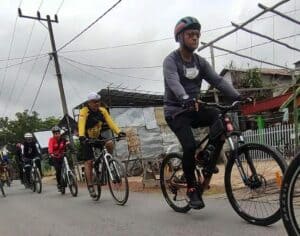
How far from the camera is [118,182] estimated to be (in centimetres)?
883

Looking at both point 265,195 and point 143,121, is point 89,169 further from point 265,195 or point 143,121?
point 143,121

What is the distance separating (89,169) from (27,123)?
65.1 m

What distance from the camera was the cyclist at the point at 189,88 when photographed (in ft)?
19.5

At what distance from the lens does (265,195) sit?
550 cm

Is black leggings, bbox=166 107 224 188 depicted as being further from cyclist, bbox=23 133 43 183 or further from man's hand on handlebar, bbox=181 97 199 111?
cyclist, bbox=23 133 43 183

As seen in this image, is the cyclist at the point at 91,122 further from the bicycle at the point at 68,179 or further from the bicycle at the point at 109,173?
the bicycle at the point at 68,179

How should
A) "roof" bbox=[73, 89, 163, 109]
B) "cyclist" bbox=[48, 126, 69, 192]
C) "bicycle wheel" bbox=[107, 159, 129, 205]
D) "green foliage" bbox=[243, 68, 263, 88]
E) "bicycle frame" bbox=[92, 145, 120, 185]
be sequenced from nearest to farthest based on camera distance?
"bicycle wheel" bbox=[107, 159, 129, 205]
"bicycle frame" bbox=[92, 145, 120, 185]
"cyclist" bbox=[48, 126, 69, 192]
"roof" bbox=[73, 89, 163, 109]
"green foliage" bbox=[243, 68, 263, 88]

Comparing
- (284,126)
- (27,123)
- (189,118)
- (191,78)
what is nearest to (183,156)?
(189,118)

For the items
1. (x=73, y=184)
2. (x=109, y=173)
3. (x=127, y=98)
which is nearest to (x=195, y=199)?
(x=109, y=173)

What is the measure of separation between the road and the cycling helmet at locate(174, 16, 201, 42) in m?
2.14

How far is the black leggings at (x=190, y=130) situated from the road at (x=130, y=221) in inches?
22.1

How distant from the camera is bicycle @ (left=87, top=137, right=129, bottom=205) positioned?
8.74 metres

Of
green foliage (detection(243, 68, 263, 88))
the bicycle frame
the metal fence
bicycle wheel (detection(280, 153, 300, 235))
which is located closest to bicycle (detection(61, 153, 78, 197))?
the bicycle frame

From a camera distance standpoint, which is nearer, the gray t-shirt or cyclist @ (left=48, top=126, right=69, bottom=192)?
the gray t-shirt
